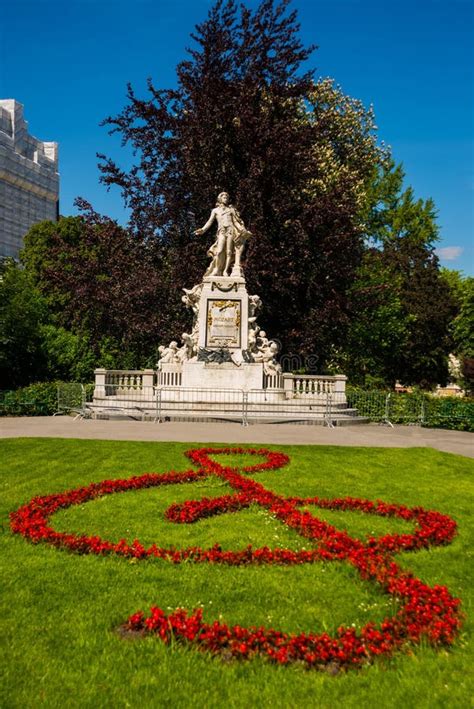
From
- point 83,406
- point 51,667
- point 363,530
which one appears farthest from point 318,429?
point 51,667

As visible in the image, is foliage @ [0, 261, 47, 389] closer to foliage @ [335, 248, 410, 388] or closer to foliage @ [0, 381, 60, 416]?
foliage @ [0, 381, 60, 416]

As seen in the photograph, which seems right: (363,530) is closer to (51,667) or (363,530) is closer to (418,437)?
(51,667)

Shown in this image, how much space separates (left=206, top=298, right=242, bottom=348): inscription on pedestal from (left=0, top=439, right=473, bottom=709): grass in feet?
42.9

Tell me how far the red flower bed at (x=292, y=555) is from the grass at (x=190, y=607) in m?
0.11

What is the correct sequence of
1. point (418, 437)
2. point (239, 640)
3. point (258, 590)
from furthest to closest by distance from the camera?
point (418, 437) → point (258, 590) → point (239, 640)

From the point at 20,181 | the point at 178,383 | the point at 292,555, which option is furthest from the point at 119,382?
the point at 20,181

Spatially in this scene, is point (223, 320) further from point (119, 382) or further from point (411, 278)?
point (411, 278)

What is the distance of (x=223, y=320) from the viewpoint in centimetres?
2080

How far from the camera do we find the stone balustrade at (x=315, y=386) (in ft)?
63.6

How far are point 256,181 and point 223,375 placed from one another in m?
11.3

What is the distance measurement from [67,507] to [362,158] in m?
33.4

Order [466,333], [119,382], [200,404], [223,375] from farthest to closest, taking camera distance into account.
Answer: [466,333] < [119,382] < [223,375] < [200,404]

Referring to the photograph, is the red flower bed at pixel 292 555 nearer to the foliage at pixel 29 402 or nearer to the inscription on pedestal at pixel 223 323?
the inscription on pedestal at pixel 223 323

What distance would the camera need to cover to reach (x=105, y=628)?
11.9ft
